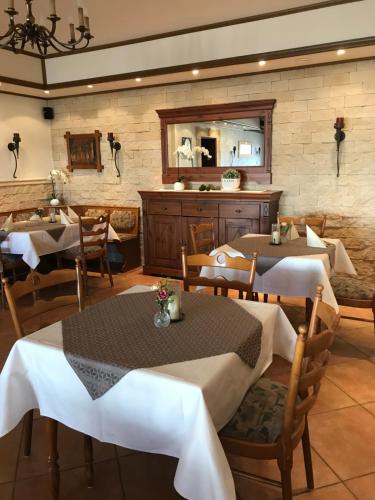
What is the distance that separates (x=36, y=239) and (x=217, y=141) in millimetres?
2493

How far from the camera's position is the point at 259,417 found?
1.47m

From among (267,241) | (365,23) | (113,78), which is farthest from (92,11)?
(267,241)

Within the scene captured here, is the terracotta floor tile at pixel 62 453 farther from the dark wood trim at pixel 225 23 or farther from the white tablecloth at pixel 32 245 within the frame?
the dark wood trim at pixel 225 23

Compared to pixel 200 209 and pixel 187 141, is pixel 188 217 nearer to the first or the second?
pixel 200 209

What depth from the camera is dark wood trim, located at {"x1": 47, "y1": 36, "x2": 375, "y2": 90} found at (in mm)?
3602

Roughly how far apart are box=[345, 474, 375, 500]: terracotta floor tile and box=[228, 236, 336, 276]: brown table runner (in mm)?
1427

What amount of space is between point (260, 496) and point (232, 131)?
4070 mm

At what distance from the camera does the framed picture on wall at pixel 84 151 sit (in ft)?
19.0

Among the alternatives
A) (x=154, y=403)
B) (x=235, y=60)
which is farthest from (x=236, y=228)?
(x=154, y=403)

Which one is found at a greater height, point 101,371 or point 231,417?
point 101,371

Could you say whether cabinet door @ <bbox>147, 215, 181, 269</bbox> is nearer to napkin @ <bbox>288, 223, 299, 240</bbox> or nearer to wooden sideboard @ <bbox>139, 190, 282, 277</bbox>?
wooden sideboard @ <bbox>139, 190, 282, 277</bbox>

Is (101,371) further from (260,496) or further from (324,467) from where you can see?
(324,467)

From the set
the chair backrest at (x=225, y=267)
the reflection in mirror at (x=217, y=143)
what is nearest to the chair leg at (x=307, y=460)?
the chair backrest at (x=225, y=267)

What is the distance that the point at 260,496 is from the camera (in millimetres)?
1708
